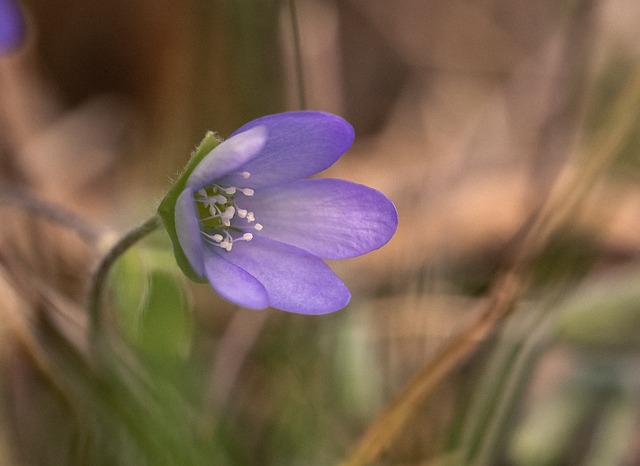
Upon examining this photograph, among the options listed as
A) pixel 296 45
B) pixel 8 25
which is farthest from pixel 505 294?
pixel 8 25

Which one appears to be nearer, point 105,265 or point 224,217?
point 105,265

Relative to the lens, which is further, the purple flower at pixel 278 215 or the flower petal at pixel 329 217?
the flower petal at pixel 329 217

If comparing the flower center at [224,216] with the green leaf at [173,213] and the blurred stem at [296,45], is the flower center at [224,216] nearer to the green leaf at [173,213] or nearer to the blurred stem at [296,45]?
the green leaf at [173,213]

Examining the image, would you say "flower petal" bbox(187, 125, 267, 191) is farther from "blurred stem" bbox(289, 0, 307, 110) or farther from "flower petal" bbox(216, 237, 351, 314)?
"blurred stem" bbox(289, 0, 307, 110)

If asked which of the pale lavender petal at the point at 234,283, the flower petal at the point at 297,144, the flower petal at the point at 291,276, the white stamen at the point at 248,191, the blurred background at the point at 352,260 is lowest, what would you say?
the blurred background at the point at 352,260

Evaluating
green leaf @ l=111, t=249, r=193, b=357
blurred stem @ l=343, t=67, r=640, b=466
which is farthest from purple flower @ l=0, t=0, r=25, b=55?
→ blurred stem @ l=343, t=67, r=640, b=466

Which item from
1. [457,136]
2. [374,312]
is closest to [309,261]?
[374,312]

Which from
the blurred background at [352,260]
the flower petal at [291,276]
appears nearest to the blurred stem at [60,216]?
the blurred background at [352,260]

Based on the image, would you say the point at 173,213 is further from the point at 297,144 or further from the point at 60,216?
the point at 60,216
